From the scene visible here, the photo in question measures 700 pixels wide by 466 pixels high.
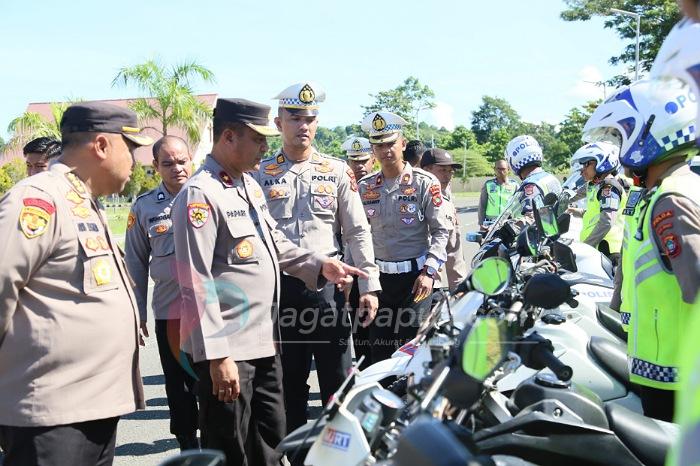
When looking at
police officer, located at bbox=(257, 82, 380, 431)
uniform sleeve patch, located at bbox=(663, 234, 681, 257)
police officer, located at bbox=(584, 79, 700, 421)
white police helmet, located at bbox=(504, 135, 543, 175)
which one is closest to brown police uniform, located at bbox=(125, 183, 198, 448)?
police officer, located at bbox=(257, 82, 380, 431)

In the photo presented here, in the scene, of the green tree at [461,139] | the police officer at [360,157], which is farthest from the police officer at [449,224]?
the green tree at [461,139]

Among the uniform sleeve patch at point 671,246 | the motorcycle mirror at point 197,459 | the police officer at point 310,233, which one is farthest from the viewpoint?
the police officer at point 310,233

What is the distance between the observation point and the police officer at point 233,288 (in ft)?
9.81

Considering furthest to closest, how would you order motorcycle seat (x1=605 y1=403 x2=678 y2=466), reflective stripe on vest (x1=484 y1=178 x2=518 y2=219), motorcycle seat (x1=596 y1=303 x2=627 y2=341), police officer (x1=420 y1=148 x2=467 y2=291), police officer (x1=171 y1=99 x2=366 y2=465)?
reflective stripe on vest (x1=484 y1=178 x2=518 y2=219), police officer (x1=420 y1=148 x2=467 y2=291), motorcycle seat (x1=596 y1=303 x2=627 y2=341), police officer (x1=171 y1=99 x2=366 y2=465), motorcycle seat (x1=605 y1=403 x2=678 y2=466)

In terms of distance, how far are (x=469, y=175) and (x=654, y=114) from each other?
2415 inches

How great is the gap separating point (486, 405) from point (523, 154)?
5579 millimetres

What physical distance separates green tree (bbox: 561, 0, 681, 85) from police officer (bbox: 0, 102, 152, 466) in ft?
91.4

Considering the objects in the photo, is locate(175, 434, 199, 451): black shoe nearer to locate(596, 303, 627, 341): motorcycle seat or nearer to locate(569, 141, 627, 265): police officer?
locate(596, 303, 627, 341): motorcycle seat

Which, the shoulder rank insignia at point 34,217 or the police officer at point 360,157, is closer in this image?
the shoulder rank insignia at point 34,217

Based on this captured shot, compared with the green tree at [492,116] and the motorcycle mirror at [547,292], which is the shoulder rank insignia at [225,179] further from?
the green tree at [492,116]

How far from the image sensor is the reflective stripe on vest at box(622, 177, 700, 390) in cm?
249

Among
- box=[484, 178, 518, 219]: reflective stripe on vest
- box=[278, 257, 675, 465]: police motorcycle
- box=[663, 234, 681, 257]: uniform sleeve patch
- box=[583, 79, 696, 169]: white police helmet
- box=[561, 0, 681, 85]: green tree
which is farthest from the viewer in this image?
box=[561, 0, 681, 85]: green tree

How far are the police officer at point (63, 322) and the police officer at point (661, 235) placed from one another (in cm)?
196

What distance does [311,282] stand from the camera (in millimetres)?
3518
